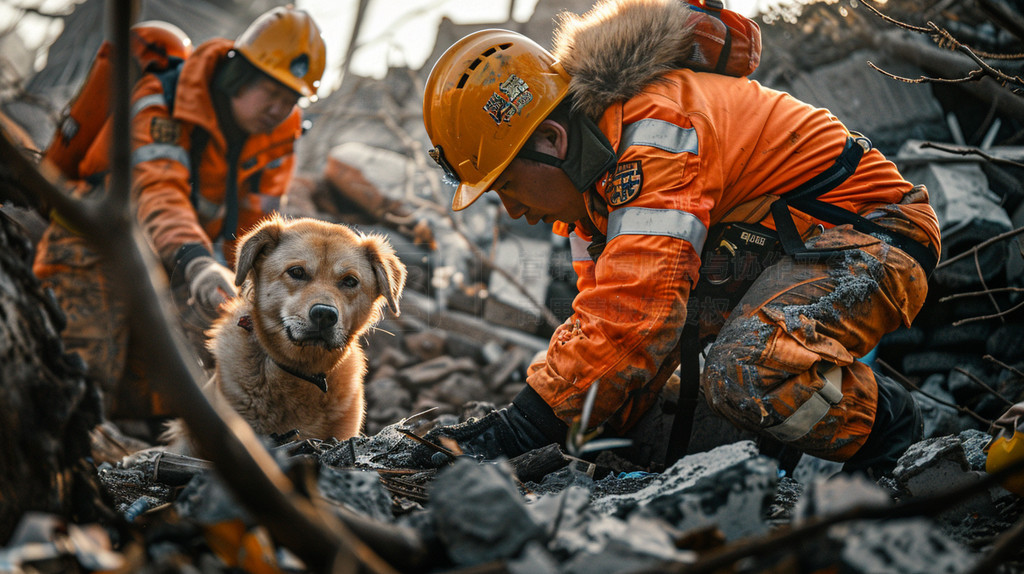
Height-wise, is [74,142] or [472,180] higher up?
[472,180]

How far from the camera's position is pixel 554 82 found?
3150 millimetres

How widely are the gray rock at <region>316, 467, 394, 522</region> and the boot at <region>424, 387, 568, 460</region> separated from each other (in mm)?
1048

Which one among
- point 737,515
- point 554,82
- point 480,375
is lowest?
point 480,375

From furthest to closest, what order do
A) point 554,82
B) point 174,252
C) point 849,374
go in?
point 174,252 → point 554,82 → point 849,374

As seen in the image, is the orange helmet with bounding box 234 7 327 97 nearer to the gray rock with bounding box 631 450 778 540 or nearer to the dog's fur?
the dog's fur

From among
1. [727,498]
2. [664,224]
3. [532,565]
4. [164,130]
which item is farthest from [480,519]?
[164,130]

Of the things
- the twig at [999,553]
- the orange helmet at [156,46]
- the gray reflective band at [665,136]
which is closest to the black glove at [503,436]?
the gray reflective band at [665,136]

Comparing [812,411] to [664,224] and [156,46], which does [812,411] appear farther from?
[156,46]

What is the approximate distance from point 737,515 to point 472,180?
2206mm

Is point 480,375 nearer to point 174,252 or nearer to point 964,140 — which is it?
point 174,252

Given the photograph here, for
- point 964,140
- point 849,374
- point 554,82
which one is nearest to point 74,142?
point 554,82

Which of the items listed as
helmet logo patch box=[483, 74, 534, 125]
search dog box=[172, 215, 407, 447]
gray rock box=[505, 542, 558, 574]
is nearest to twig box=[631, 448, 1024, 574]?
gray rock box=[505, 542, 558, 574]

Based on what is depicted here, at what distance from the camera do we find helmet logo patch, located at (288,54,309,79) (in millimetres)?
5453

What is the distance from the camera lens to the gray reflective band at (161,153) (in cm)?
479
